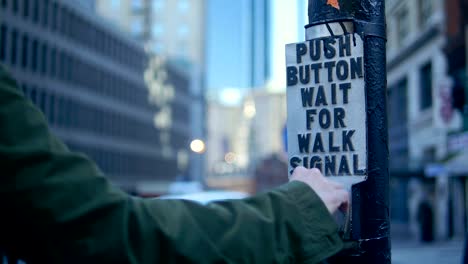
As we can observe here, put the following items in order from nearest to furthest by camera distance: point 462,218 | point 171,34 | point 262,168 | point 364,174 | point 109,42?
point 364,174 < point 462,218 < point 262,168 < point 109,42 < point 171,34

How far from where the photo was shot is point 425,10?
116 feet

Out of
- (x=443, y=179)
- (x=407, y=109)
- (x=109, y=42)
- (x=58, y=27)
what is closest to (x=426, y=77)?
(x=407, y=109)

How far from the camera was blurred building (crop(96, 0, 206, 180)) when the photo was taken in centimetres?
9244

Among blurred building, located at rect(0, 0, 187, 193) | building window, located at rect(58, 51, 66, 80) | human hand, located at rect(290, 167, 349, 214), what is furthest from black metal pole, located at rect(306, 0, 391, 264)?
building window, located at rect(58, 51, 66, 80)

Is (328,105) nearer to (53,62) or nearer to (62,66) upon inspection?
(53,62)

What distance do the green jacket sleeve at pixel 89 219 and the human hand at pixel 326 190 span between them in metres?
0.20

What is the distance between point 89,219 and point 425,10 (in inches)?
1441

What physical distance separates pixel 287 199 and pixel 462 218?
29683 millimetres

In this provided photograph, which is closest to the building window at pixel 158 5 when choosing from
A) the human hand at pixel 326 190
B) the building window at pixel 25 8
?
the building window at pixel 25 8

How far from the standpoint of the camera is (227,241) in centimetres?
140

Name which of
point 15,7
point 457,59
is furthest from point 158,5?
point 457,59

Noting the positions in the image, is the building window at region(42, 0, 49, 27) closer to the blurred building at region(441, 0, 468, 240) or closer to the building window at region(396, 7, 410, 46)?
the building window at region(396, 7, 410, 46)

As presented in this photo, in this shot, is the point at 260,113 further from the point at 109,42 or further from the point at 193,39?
the point at 109,42

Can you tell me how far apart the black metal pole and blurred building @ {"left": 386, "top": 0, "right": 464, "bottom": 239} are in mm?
23546
